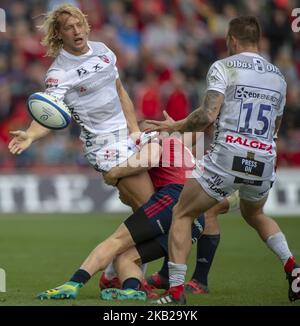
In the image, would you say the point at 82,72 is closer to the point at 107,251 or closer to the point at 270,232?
the point at 107,251

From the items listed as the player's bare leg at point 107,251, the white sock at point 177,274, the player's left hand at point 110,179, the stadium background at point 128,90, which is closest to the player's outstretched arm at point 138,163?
the player's left hand at point 110,179

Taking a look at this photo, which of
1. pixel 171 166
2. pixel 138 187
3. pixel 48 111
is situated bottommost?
pixel 138 187

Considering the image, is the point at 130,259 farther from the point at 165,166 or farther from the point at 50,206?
the point at 50,206

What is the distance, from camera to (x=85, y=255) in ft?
40.4

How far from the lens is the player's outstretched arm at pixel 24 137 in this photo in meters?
8.25

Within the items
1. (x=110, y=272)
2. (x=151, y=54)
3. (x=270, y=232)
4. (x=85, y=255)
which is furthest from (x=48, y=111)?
(x=151, y=54)

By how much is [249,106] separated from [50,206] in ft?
34.9

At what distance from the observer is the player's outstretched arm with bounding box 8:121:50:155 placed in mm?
8250

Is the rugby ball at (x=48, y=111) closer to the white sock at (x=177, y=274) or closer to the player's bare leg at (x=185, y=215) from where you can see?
the player's bare leg at (x=185, y=215)

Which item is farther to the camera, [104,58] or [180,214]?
[104,58]

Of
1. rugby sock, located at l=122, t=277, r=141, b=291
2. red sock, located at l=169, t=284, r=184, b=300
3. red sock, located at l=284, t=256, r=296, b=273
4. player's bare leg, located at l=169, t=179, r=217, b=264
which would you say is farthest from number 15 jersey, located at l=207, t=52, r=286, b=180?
rugby sock, located at l=122, t=277, r=141, b=291

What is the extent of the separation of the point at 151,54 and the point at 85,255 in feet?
29.6

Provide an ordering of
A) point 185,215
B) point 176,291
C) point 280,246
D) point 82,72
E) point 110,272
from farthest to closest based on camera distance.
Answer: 1. point 110,272
2. point 82,72
3. point 280,246
4. point 185,215
5. point 176,291

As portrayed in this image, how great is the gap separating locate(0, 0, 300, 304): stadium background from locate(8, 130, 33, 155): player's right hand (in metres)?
4.57
